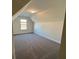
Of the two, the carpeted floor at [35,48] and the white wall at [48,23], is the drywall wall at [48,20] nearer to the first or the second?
the white wall at [48,23]

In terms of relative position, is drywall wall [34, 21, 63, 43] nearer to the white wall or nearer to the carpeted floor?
the white wall

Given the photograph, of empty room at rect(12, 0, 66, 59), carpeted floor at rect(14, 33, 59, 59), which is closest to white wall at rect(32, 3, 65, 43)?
empty room at rect(12, 0, 66, 59)

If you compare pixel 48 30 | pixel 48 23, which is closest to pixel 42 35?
pixel 48 30

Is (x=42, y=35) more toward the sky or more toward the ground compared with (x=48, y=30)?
more toward the ground

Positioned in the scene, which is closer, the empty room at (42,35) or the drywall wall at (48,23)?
the empty room at (42,35)

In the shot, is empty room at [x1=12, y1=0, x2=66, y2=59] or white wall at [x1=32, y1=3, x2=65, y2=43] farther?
white wall at [x1=32, y1=3, x2=65, y2=43]

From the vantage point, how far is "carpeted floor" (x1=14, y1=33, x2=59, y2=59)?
2130 millimetres

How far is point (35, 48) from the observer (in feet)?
8.13

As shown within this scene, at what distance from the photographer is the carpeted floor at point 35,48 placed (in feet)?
6.99

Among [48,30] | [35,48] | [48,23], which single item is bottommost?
[35,48]

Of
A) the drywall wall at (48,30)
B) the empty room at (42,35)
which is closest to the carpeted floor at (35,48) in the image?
the empty room at (42,35)

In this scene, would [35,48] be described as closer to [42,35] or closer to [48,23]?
[42,35]
